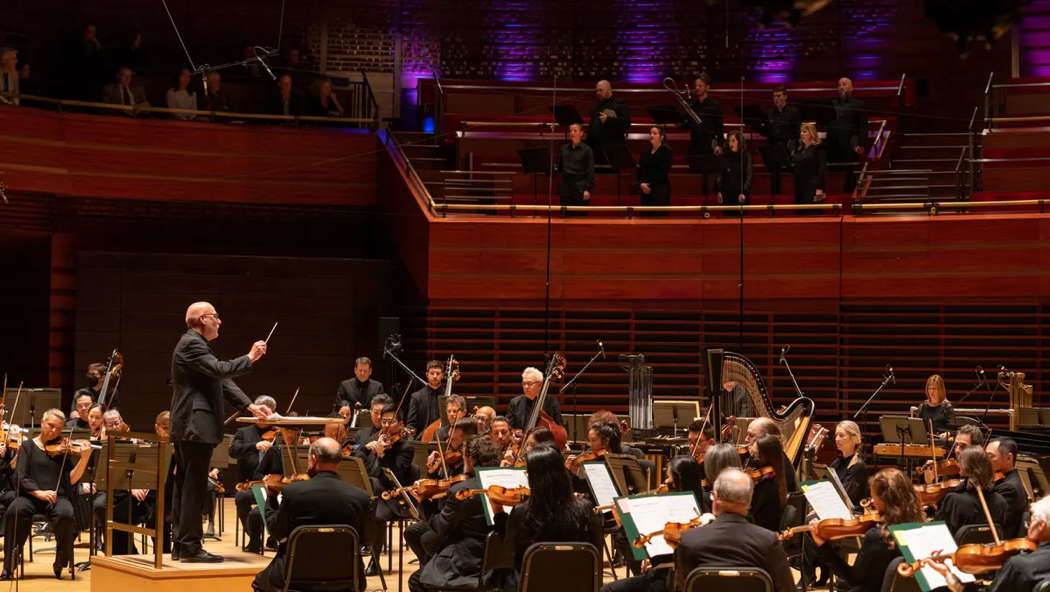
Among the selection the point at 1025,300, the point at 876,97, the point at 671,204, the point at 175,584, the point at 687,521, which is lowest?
the point at 175,584

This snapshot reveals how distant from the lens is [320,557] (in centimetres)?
647

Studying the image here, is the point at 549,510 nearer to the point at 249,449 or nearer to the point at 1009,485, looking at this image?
the point at 1009,485

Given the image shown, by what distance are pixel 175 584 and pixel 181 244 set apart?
30.8 ft

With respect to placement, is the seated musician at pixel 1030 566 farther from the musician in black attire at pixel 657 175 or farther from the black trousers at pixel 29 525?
the musician in black attire at pixel 657 175

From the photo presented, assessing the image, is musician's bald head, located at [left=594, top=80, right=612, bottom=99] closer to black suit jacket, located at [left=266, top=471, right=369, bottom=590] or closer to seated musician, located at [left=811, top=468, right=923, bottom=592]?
black suit jacket, located at [left=266, top=471, right=369, bottom=590]

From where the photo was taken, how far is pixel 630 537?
19.7ft

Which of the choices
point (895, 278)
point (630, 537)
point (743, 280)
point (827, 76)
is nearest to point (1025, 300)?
point (895, 278)

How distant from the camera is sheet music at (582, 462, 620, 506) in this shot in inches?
275

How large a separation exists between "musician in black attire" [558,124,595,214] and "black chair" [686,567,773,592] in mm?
9085

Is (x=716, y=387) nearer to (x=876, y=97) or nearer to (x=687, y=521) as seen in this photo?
(x=687, y=521)

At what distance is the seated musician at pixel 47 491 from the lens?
926 cm

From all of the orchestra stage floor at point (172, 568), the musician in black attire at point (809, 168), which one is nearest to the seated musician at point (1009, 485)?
the orchestra stage floor at point (172, 568)

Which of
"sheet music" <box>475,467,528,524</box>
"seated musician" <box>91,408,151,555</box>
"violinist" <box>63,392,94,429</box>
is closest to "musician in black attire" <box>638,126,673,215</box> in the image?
"violinist" <box>63,392,94,429</box>

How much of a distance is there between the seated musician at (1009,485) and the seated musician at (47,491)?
600cm
